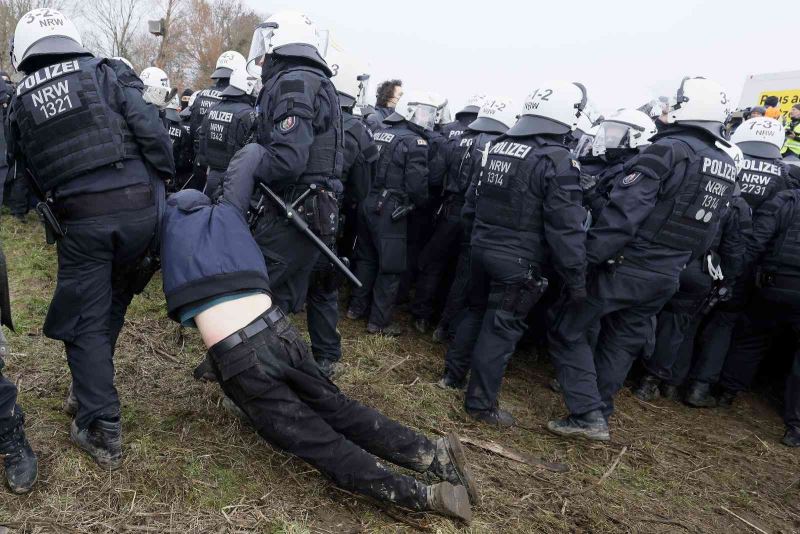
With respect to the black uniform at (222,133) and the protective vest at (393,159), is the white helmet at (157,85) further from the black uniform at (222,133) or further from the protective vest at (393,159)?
the protective vest at (393,159)

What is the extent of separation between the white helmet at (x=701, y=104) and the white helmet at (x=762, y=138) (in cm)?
143

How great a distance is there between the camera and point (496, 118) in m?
5.76

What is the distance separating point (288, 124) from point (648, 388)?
3.91 m

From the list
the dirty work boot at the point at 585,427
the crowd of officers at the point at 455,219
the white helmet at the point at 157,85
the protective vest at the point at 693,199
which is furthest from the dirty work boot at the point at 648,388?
the white helmet at the point at 157,85

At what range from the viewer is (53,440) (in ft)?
10.1

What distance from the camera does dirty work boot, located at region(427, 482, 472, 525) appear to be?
8.86 feet

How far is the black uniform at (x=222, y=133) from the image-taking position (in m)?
5.24

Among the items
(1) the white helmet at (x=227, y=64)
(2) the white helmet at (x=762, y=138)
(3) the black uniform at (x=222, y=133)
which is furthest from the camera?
(1) the white helmet at (x=227, y=64)

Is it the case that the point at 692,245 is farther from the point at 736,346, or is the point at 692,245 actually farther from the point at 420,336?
the point at 420,336

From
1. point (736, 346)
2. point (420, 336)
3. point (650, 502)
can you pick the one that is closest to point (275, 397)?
point (650, 502)

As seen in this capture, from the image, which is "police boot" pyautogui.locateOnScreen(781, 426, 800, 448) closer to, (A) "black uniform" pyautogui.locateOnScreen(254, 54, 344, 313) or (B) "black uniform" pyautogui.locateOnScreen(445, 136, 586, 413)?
(B) "black uniform" pyautogui.locateOnScreen(445, 136, 586, 413)

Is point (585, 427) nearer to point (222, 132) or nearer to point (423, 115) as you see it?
point (423, 115)

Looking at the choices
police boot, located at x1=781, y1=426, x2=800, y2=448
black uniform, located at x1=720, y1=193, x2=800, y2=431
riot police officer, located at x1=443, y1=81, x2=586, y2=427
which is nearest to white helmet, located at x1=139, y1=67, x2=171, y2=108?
riot police officer, located at x1=443, y1=81, x2=586, y2=427

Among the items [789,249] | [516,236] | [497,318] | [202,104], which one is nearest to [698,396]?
[789,249]
